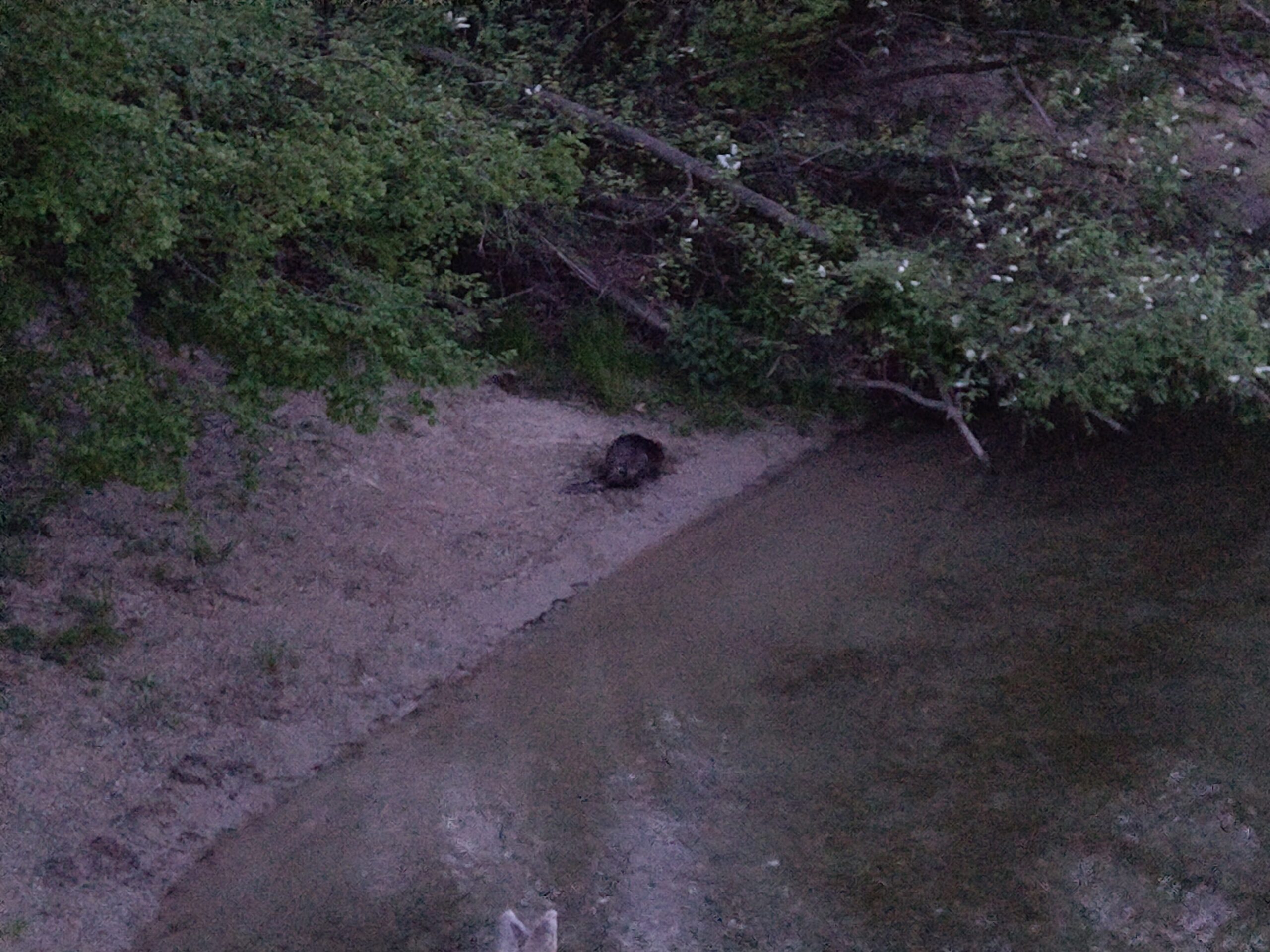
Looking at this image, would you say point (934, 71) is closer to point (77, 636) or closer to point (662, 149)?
point (662, 149)

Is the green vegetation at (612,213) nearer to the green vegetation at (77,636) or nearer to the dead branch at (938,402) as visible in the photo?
the dead branch at (938,402)

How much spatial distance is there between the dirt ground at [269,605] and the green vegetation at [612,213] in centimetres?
43

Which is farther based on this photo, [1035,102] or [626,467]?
[1035,102]

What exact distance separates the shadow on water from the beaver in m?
0.56

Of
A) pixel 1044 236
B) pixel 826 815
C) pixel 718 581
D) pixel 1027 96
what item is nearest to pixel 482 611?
pixel 718 581

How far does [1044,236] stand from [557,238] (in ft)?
10.9

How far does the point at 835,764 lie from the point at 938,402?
388 centimetres

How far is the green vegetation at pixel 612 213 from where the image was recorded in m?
5.75

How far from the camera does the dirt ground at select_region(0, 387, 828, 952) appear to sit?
18.7 ft

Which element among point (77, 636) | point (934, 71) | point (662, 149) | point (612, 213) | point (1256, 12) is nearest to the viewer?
point (77, 636)

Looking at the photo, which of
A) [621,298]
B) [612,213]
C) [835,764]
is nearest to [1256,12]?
[612,213]

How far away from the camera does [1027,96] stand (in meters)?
10.3

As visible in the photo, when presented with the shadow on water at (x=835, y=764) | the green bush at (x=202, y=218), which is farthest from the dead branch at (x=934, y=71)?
the green bush at (x=202, y=218)

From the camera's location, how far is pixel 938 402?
32.3 ft
